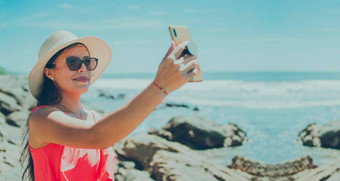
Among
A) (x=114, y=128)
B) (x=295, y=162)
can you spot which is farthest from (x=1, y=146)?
(x=295, y=162)

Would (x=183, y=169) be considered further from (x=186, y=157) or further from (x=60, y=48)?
(x=60, y=48)

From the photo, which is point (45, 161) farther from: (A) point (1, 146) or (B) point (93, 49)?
Answer: (A) point (1, 146)

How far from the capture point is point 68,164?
2270mm

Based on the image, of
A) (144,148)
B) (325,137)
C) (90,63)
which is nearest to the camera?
(90,63)

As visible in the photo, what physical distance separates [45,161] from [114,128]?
1.00 metres

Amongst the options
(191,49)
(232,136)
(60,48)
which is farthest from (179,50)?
Answer: (232,136)

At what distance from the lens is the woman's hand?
4.97 ft

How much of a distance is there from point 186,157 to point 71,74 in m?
3.53

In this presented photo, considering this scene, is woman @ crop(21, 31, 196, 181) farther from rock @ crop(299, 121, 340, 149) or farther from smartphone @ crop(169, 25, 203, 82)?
rock @ crop(299, 121, 340, 149)

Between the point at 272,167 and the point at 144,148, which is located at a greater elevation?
the point at 272,167

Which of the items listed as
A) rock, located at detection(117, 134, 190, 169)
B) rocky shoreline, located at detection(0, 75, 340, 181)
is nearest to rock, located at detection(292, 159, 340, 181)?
rocky shoreline, located at detection(0, 75, 340, 181)

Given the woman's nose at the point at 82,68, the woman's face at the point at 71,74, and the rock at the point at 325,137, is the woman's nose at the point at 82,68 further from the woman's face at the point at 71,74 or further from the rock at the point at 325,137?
the rock at the point at 325,137

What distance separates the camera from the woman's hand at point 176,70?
4.97ft

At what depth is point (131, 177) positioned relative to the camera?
200 inches
